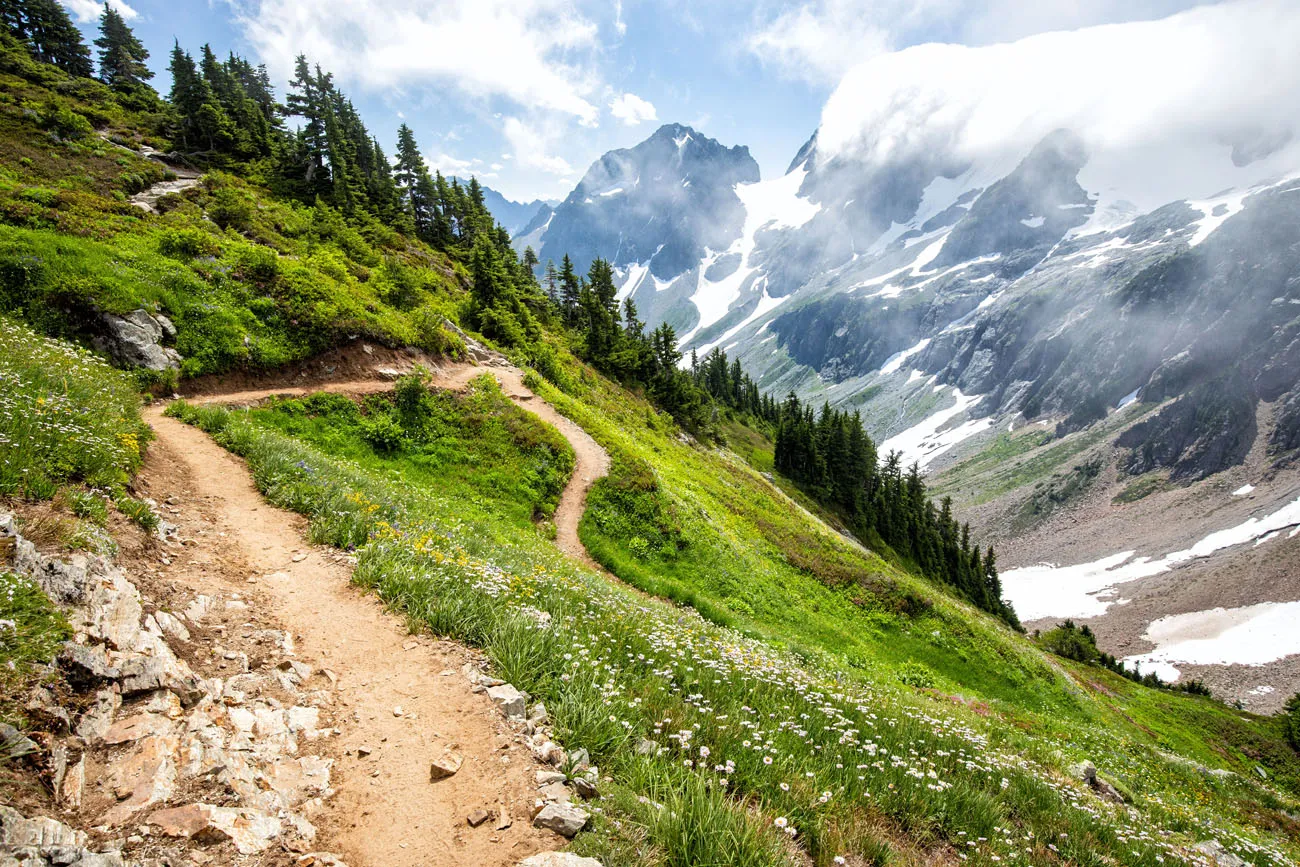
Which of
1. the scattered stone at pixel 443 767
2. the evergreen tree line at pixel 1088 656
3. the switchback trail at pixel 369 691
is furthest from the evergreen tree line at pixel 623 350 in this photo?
the evergreen tree line at pixel 1088 656

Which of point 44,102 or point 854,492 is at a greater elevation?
point 44,102

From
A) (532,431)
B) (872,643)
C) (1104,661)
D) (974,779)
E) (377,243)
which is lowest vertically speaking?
(1104,661)

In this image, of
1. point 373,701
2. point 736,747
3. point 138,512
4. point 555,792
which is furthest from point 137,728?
point 736,747

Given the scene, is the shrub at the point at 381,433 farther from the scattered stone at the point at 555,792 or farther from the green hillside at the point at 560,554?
the scattered stone at the point at 555,792

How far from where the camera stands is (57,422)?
806cm

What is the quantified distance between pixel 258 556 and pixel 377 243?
1652 inches

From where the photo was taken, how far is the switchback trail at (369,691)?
14.1 feet

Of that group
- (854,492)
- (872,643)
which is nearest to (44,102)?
(872,643)

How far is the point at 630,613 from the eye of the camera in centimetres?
970

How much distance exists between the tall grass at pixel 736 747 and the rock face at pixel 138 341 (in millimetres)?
10303

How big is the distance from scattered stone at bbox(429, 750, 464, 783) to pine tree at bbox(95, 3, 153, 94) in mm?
86058

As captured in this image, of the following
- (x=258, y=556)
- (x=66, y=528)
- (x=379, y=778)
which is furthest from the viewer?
(x=258, y=556)

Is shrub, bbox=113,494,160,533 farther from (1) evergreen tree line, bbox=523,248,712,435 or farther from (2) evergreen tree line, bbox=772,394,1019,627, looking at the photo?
(2) evergreen tree line, bbox=772,394,1019,627

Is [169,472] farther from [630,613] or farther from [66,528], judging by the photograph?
[630,613]
